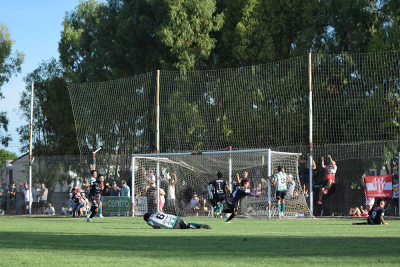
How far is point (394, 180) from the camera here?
83.9 feet

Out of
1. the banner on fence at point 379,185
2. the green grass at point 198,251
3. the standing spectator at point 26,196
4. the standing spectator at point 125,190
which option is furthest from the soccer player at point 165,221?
the standing spectator at point 26,196

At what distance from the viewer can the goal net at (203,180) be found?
2600 centimetres

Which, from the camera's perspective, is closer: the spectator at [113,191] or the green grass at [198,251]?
the green grass at [198,251]

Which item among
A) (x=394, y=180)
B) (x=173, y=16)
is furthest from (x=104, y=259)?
(x=173, y=16)

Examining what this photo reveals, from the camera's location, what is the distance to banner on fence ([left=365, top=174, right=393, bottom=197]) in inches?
1013

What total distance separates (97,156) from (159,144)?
3.38 m

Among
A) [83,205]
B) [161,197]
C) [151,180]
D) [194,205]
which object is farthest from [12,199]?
[194,205]

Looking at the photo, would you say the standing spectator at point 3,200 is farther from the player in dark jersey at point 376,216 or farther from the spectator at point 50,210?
the player in dark jersey at point 376,216

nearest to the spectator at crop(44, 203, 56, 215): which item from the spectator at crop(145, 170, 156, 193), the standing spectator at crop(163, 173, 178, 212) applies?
the spectator at crop(145, 170, 156, 193)

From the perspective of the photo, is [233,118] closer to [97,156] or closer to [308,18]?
[97,156]

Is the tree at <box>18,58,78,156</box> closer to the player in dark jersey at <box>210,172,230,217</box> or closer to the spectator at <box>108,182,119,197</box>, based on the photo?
the spectator at <box>108,182,119,197</box>

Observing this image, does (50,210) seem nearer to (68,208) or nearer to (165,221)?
(68,208)

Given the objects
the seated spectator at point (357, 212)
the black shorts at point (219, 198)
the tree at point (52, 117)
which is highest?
the tree at point (52, 117)

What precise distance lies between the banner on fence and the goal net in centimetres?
290
